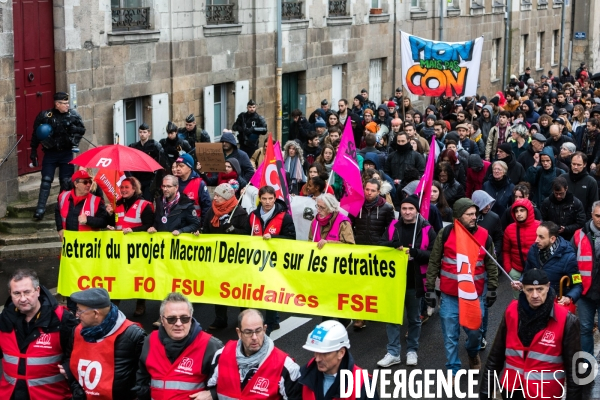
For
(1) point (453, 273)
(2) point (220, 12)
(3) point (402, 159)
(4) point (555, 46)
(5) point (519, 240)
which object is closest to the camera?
(1) point (453, 273)

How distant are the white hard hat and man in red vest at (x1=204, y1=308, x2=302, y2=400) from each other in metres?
0.31

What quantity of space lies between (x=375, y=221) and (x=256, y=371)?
15.1 ft

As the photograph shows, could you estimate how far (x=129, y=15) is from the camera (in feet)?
60.3

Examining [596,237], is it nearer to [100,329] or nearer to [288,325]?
[288,325]

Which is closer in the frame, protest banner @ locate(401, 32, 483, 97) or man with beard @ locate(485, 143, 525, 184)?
man with beard @ locate(485, 143, 525, 184)

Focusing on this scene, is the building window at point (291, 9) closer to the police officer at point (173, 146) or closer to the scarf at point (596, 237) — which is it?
the police officer at point (173, 146)

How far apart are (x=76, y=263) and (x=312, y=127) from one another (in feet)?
30.9

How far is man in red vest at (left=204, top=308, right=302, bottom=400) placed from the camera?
20.9ft

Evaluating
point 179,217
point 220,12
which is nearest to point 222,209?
point 179,217

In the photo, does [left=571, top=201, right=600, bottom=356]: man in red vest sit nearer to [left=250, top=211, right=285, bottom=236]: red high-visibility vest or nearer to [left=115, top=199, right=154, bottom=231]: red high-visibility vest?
[left=250, top=211, right=285, bottom=236]: red high-visibility vest

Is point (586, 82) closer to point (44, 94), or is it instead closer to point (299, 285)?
point (44, 94)

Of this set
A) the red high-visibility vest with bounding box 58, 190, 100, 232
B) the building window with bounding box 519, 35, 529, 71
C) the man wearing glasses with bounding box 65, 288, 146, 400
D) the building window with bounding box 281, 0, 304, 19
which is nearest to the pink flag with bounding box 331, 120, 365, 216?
the red high-visibility vest with bounding box 58, 190, 100, 232

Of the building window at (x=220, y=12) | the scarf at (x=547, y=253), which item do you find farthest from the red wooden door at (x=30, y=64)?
the scarf at (x=547, y=253)

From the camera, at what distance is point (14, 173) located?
1552 cm
